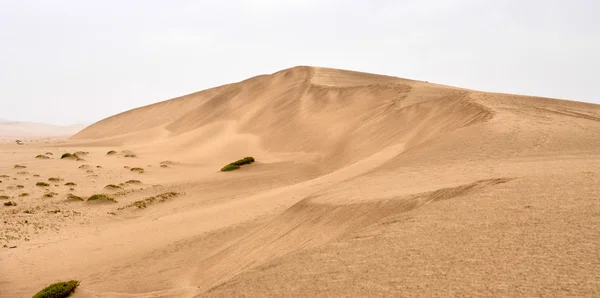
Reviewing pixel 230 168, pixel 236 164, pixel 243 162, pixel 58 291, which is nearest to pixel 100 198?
pixel 230 168

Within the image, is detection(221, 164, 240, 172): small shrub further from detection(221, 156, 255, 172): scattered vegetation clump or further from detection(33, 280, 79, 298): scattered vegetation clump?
detection(33, 280, 79, 298): scattered vegetation clump

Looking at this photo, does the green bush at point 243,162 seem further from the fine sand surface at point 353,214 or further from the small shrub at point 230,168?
the fine sand surface at point 353,214

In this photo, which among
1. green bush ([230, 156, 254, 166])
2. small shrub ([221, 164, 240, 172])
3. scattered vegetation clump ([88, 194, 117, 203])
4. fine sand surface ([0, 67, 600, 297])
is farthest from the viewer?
green bush ([230, 156, 254, 166])

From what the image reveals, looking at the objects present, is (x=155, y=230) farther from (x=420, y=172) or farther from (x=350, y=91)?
(x=350, y=91)

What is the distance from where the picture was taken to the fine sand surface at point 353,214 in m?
6.66

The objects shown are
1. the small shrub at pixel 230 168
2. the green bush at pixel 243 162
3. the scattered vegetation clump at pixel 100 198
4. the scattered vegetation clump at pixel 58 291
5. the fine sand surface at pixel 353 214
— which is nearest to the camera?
the fine sand surface at pixel 353 214

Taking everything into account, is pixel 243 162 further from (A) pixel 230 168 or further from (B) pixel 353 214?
(B) pixel 353 214

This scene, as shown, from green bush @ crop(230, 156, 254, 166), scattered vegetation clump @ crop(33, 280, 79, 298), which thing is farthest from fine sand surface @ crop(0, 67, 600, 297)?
green bush @ crop(230, 156, 254, 166)

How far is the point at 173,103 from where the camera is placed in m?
71.8

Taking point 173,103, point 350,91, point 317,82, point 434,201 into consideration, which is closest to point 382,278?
point 434,201

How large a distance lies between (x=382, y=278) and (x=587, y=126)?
52.9 feet

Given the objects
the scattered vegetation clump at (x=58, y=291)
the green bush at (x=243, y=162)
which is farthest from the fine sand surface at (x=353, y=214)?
the green bush at (x=243, y=162)

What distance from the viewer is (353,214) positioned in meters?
10.3

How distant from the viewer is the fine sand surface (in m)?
6.66
